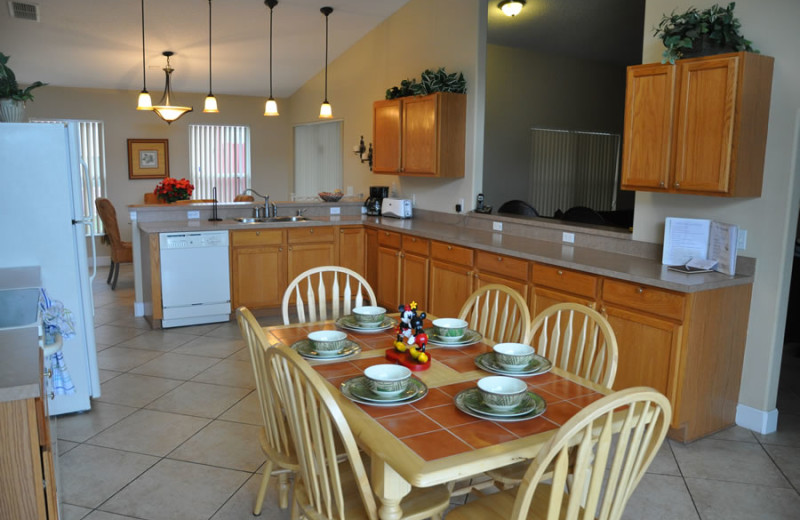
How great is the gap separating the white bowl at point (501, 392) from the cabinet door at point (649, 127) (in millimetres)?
1972

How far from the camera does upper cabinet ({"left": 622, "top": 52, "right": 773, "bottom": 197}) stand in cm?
300

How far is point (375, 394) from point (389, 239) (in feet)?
12.3

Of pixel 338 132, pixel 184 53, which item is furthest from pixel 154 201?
pixel 338 132

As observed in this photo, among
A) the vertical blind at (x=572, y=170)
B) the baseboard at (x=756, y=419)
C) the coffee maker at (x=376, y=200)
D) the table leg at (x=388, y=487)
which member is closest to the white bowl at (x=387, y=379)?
the table leg at (x=388, y=487)

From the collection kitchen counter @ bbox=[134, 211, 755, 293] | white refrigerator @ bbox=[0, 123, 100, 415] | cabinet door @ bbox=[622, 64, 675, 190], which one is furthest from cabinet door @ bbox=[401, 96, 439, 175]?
white refrigerator @ bbox=[0, 123, 100, 415]

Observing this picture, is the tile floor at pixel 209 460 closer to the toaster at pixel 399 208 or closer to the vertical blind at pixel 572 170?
the toaster at pixel 399 208

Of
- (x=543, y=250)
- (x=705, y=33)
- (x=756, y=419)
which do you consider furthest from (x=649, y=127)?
(x=756, y=419)

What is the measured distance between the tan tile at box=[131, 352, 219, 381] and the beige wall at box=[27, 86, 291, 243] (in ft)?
15.0

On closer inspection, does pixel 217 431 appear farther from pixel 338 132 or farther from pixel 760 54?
pixel 338 132

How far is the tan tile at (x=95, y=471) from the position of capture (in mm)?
2622

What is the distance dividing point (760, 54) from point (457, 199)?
9.51 feet

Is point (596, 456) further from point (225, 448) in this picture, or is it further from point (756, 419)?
point (756, 419)

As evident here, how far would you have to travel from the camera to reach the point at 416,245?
518 centimetres

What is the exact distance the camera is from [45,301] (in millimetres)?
2457
